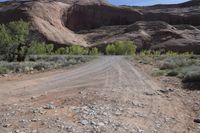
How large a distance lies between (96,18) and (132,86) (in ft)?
438

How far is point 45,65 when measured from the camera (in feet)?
116

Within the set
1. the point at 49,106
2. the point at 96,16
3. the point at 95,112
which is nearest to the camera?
the point at 95,112

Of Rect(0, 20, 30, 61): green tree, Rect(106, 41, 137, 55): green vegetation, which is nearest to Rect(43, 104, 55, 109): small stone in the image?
Rect(0, 20, 30, 61): green tree

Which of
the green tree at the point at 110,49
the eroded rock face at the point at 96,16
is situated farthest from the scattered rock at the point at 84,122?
the eroded rock face at the point at 96,16

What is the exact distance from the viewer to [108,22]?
150750 mm

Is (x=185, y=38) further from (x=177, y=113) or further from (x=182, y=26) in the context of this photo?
(x=177, y=113)

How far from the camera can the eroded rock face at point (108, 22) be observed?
124 metres

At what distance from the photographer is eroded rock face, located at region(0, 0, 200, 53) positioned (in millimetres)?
124062

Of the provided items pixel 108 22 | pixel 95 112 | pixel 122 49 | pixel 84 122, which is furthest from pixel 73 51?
pixel 84 122

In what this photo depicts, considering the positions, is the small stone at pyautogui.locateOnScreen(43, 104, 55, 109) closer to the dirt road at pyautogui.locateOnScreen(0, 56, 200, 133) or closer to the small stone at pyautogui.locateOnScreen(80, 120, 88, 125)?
the dirt road at pyautogui.locateOnScreen(0, 56, 200, 133)

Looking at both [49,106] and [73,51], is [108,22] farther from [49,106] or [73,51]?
[49,106]

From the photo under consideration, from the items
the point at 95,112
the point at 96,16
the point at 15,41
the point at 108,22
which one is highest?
the point at 96,16

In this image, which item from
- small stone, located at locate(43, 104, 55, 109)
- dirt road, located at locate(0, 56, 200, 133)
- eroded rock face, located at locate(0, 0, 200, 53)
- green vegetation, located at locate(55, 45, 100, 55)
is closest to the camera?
dirt road, located at locate(0, 56, 200, 133)

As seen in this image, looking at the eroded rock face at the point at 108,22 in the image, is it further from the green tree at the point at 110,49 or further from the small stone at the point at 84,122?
the small stone at the point at 84,122
